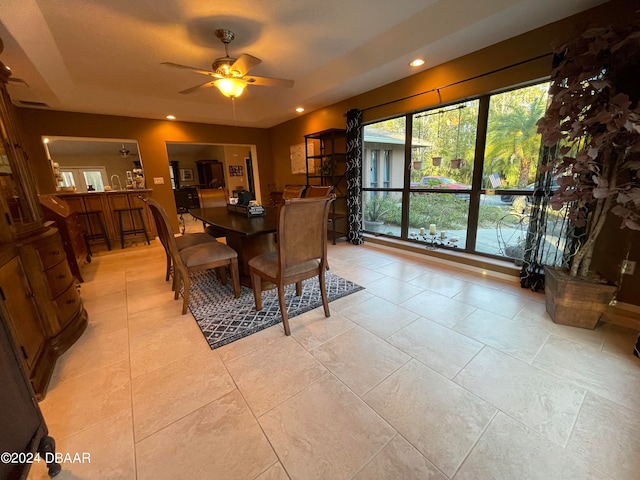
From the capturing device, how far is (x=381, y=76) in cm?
326

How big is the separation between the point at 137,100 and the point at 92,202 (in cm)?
192

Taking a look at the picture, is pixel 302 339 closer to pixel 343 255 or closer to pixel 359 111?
pixel 343 255

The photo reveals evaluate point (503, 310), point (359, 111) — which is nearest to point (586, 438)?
point (503, 310)

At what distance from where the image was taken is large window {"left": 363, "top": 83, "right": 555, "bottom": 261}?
8.63 ft

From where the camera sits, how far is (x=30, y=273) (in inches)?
62.9

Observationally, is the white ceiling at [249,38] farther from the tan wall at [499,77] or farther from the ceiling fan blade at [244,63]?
the ceiling fan blade at [244,63]

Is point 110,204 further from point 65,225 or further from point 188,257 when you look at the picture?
point 188,257

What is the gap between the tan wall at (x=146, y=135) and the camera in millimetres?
4133

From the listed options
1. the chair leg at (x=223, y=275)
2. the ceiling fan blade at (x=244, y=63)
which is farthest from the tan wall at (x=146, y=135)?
the ceiling fan blade at (x=244, y=63)

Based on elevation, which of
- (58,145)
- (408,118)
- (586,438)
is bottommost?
(586,438)

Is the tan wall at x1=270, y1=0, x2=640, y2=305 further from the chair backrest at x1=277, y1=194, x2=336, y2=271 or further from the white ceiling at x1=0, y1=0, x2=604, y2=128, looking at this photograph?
the chair backrest at x1=277, y1=194, x2=336, y2=271

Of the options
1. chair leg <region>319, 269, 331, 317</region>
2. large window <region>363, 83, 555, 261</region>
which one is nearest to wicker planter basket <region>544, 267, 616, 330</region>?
large window <region>363, 83, 555, 261</region>

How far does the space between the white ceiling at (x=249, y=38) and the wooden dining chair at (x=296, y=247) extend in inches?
73.3

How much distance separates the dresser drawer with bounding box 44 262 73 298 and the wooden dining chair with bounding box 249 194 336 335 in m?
1.35
